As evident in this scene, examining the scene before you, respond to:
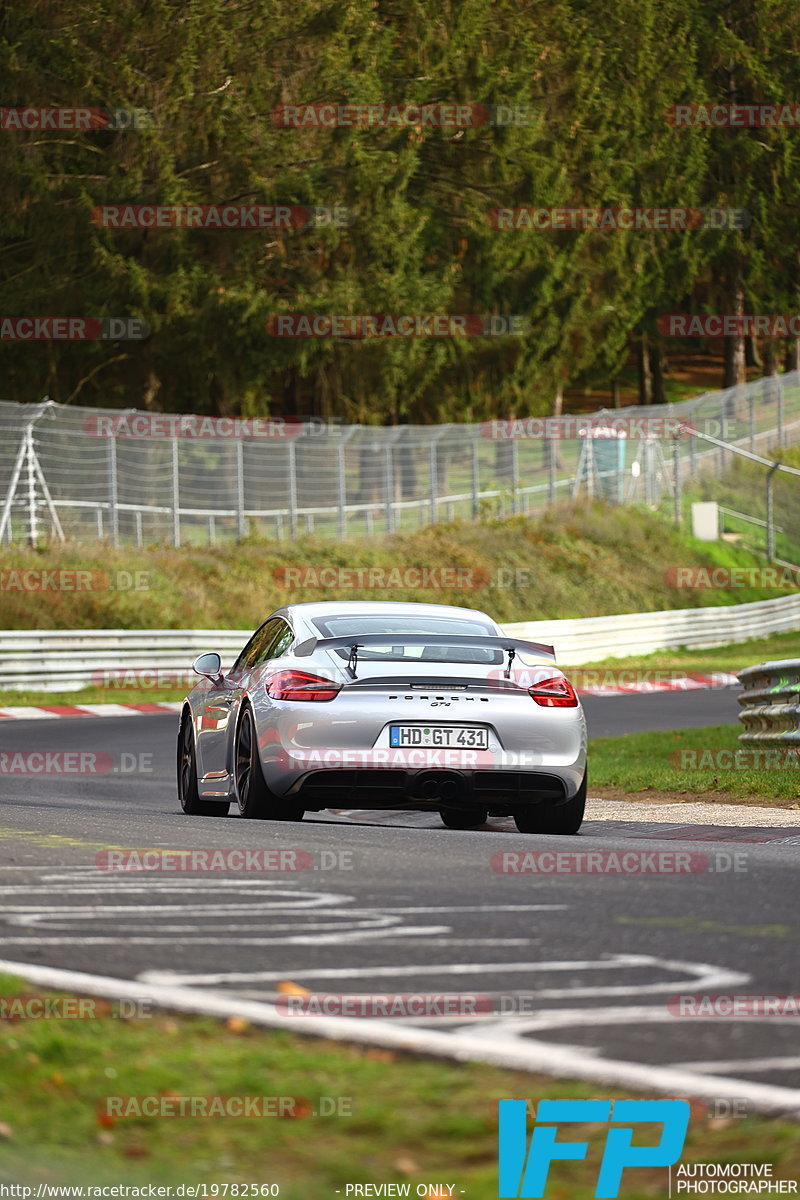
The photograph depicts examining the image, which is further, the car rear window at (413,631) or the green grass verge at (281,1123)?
the car rear window at (413,631)

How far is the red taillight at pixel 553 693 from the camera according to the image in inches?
436

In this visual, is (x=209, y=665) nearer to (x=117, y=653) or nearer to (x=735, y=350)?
(x=117, y=653)

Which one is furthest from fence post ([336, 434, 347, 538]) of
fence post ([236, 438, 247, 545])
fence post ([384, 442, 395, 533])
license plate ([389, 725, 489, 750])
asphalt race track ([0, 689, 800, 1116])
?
asphalt race track ([0, 689, 800, 1116])

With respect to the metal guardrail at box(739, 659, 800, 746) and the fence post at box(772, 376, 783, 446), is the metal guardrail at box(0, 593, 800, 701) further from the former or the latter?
the fence post at box(772, 376, 783, 446)

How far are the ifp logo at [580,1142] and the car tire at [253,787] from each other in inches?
273

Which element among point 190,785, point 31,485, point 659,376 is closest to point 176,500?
point 31,485

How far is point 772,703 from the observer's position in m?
16.8

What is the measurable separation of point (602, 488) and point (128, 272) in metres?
15.1

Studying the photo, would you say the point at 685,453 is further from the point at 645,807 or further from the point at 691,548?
the point at 645,807

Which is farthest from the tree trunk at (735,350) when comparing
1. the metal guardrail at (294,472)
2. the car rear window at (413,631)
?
the car rear window at (413,631)

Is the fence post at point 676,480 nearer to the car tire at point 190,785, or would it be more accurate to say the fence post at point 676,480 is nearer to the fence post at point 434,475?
the fence post at point 434,475

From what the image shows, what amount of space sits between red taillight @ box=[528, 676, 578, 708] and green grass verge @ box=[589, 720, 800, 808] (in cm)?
333

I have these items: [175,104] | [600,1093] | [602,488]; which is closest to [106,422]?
[175,104]

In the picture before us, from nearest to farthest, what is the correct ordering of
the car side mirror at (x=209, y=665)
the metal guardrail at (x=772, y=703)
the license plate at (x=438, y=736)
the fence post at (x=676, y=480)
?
the license plate at (x=438, y=736), the car side mirror at (x=209, y=665), the metal guardrail at (x=772, y=703), the fence post at (x=676, y=480)
